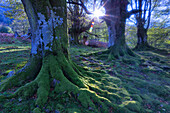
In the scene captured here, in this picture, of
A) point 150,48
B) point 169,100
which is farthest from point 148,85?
point 150,48

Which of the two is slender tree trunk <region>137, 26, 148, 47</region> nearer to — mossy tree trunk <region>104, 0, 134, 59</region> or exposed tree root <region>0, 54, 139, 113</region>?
mossy tree trunk <region>104, 0, 134, 59</region>

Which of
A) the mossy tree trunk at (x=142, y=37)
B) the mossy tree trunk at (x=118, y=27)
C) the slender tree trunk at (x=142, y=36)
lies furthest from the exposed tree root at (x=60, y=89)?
the slender tree trunk at (x=142, y=36)

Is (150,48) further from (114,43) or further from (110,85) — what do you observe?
(110,85)

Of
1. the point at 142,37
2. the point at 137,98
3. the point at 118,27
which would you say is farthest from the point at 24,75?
the point at 142,37

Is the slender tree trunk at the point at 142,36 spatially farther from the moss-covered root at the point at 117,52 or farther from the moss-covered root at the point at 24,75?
the moss-covered root at the point at 24,75

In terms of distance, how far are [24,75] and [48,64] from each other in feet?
3.27

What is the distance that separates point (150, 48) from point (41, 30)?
62.0 feet

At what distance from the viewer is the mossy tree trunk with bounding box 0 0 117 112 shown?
3.16 meters

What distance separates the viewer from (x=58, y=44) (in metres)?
4.00

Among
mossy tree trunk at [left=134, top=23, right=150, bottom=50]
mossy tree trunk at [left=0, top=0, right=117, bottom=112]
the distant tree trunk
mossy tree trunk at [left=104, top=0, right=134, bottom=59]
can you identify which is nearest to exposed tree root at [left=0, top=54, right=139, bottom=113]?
mossy tree trunk at [left=0, top=0, right=117, bottom=112]

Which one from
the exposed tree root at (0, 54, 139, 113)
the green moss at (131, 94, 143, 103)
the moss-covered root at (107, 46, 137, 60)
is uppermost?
the moss-covered root at (107, 46, 137, 60)

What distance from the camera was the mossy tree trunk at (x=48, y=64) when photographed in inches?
124

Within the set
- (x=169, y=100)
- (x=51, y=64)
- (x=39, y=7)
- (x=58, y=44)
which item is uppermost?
(x=39, y=7)

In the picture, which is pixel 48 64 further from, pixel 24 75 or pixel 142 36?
pixel 142 36
